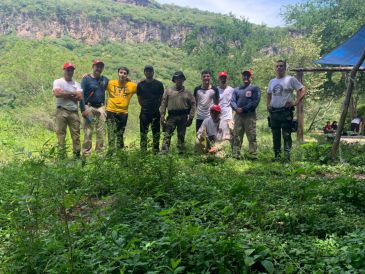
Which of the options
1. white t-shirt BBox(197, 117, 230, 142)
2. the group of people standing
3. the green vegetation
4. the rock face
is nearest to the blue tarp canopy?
the green vegetation

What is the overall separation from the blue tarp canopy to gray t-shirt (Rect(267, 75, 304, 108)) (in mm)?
2414

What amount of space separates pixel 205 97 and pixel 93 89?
6.42 ft

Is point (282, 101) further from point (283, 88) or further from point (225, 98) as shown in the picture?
point (225, 98)

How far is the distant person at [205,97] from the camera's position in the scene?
7.66m

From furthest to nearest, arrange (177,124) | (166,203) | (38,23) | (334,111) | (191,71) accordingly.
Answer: (38,23) → (191,71) → (334,111) → (177,124) → (166,203)

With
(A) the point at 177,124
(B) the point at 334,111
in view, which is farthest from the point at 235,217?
(B) the point at 334,111

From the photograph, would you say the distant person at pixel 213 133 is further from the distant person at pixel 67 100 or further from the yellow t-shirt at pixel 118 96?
the distant person at pixel 67 100

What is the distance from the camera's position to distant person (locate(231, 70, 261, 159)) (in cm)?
764

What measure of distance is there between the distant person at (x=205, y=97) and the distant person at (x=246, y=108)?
1.25ft

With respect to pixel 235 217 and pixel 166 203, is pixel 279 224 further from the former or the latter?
pixel 166 203

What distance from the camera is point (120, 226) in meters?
3.07

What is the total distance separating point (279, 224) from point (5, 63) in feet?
149

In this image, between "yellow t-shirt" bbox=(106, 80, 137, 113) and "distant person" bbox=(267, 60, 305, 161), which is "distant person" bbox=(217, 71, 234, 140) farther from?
"yellow t-shirt" bbox=(106, 80, 137, 113)

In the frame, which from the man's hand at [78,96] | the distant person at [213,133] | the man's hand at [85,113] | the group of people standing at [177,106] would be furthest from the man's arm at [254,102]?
the man's hand at [78,96]
